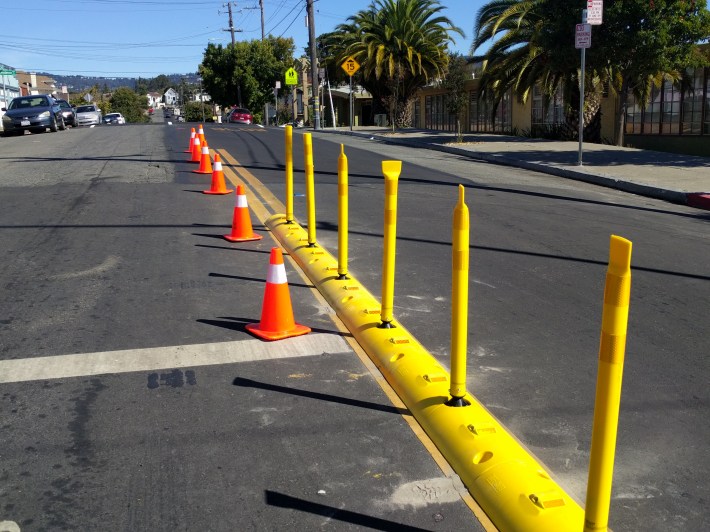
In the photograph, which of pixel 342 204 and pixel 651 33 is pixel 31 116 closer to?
pixel 651 33

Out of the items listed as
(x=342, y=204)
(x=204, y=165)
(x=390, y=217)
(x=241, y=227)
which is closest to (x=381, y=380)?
(x=390, y=217)

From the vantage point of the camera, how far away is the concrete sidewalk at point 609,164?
45.1 ft

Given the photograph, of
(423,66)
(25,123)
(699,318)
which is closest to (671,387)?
(699,318)

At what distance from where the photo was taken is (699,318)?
19.9 ft

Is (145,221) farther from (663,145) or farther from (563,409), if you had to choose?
(663,145)

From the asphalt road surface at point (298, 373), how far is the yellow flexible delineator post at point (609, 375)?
2.32 ft

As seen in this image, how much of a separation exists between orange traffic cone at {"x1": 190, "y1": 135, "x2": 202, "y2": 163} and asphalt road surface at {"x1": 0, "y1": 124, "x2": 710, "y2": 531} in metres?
6.17

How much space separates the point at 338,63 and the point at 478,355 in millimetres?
33994

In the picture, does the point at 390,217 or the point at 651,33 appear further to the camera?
the point at 651,33

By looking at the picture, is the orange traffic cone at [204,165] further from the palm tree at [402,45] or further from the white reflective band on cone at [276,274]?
the palm tree at [402,45]

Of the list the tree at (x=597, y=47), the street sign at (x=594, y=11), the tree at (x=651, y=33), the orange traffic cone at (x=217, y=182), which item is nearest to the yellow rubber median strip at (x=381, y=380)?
the orange traffic cone at (x=217, y=182)

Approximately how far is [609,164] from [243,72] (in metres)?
52.4

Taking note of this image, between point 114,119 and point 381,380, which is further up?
point 114,119

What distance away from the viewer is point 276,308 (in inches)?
222
